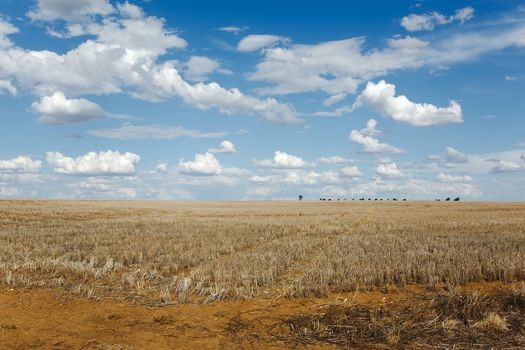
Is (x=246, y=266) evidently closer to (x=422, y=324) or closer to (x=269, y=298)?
(x=269, y=298)

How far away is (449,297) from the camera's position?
34.5 feet

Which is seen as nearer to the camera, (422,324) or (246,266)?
(422,324)

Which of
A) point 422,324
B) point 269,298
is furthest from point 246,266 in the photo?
point 422,324

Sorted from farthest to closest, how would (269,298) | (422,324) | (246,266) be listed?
(246,266), (269,298), (422,324)

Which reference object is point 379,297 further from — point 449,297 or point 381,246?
point 381,246

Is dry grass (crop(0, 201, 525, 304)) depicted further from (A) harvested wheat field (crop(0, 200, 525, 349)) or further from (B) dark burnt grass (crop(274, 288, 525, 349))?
(B) dark burnt grass (crop(274, 288, 525, 349))

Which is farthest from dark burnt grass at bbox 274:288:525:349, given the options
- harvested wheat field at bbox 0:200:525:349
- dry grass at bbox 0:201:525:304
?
dry grass at bbox 0:201:525:304

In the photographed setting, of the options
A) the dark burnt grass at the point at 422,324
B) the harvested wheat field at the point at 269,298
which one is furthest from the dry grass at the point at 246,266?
the dark burnt grass at the point at 422,324

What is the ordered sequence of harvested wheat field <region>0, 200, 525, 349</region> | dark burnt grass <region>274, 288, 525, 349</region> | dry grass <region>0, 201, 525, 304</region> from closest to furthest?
1. dark burnt grass <region>274, 288, 525, 349</region>
2. harvested wheat field <region>0, 200, 525, 349</region>
3. dry grass <region>0, 201, 525, 304</region>

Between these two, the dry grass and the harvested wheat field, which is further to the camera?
the dry grass

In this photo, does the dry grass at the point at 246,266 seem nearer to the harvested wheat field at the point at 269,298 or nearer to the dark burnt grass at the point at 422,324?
the harvested wheat field at the point at 269,298

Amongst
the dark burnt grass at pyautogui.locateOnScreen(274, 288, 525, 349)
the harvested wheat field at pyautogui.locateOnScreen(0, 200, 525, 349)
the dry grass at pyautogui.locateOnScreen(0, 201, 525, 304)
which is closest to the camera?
the dark burnt grass at pyautogui.locateOnScreen(274, 288, 525, 349)

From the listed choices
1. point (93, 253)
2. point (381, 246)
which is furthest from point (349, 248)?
point (93, 253)

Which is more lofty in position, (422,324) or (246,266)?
(246,266)
